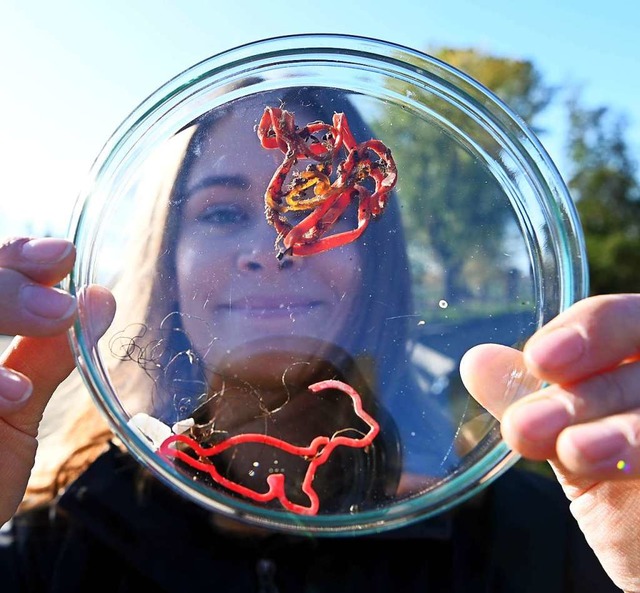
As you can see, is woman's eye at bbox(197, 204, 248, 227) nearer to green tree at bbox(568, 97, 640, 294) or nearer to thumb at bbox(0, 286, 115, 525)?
thumb at bbox(0, 286, 115, 525)

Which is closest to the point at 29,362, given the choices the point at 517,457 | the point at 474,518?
the point at 517,457

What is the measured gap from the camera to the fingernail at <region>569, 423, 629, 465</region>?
→ 65 cm

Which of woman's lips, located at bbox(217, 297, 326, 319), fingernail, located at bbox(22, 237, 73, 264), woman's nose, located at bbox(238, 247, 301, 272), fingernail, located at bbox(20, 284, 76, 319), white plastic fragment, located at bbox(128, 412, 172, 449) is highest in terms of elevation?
woman's nose, located at bbox(238, 247, 301, 272)

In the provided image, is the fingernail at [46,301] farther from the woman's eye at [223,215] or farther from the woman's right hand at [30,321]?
the woman's eye at [223,215]

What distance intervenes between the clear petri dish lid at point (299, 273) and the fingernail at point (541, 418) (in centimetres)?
23

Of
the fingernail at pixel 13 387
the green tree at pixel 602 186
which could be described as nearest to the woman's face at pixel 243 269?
the fingernail at pixel 13 387

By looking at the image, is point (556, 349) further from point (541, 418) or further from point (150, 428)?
point (150, 428)

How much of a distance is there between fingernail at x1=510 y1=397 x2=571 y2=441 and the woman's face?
0.37 meters

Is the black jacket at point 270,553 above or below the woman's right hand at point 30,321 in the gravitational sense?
below

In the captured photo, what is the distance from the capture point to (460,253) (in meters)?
1.20

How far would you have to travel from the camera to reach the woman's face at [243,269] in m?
0.96

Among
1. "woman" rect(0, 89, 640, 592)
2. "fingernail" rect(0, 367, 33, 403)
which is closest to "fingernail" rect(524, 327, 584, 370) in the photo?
"woman" rect(0, 89, 640, 592)

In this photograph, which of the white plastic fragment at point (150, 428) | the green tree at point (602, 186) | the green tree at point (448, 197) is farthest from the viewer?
the green tree at point (602, 186)

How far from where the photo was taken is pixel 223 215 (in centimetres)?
98
